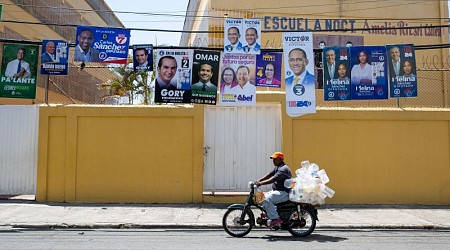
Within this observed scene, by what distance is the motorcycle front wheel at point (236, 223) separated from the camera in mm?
7902

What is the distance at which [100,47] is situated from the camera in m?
11.8

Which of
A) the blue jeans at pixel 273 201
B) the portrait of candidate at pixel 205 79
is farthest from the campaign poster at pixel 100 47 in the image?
the blue jeans at pixel 273 201

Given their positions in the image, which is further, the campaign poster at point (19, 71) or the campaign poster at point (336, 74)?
the campaign poster at point (336, 74)

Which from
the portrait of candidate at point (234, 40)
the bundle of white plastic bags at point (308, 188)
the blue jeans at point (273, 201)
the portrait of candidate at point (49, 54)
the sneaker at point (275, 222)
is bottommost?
the sneaker at point (275, 222)

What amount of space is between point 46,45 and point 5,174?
362 centimetres

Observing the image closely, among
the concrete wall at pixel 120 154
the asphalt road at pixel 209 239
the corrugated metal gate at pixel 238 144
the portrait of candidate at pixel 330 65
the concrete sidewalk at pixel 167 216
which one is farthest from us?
the portrait of candidate at pixel 330 65

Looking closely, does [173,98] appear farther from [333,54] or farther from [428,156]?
[428,156]

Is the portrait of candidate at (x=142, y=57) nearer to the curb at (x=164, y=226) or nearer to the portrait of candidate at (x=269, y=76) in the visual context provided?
the portrait of candidate at (x=269, y=76)

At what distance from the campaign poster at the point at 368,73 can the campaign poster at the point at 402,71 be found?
0.18m

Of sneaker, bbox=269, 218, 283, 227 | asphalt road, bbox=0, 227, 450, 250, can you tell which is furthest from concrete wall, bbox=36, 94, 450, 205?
sneaker, bbox=269, 218, 283, 227

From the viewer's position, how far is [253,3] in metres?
20.5

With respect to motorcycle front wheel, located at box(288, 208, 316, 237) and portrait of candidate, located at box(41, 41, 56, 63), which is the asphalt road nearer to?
motorcycle front wheel, located at box(288, 208, 316, 237)

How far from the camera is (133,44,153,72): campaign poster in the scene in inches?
467

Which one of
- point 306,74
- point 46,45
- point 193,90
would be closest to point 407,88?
point 306,74
